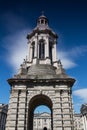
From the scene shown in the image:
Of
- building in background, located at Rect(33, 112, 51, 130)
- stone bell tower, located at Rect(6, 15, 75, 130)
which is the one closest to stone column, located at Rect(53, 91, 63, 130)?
stone bell tower, located at Rect(6, 15, 75, 130)

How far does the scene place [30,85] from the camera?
2947 cm

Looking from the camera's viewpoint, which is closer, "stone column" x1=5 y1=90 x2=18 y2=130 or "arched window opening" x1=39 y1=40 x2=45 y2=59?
"stone column" x1=5 y1=90 x2=18 y2=130

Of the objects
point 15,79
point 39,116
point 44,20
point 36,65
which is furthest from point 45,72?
point 39,116

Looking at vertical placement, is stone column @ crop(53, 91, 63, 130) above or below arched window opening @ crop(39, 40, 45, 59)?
below

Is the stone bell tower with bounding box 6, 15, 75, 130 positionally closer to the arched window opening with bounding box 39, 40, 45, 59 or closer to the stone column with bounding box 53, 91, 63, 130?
the stone column with bounding box 53, 91, 63, 130

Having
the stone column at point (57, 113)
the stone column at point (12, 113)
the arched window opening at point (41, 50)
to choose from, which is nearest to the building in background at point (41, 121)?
the arched window opening at point (41, 50)

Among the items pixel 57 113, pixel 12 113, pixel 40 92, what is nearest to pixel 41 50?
pixel 40 92

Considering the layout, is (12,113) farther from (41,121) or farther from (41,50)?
(41,121)

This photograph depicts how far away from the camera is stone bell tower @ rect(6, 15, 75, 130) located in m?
26.7

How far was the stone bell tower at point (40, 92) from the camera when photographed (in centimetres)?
2672

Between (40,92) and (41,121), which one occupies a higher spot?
(40,92)

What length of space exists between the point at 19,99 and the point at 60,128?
726cm

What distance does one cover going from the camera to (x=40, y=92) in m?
28.9

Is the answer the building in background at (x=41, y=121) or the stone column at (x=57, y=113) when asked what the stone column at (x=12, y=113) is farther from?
the building in background at (x=41, y=121)
